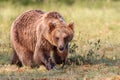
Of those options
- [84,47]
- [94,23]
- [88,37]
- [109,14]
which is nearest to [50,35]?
[84,47]

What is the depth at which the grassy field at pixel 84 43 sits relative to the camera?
855 centimetres

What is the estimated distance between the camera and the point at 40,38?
30.0 ft

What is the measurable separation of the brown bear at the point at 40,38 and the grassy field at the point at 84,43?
0.71ft

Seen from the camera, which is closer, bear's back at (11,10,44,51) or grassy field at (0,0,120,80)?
grassy field at (0,0,120,80)

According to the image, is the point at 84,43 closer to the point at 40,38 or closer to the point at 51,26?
the point at 40,38

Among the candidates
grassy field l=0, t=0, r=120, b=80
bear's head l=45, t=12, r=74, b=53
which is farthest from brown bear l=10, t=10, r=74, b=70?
grassy field l=0, t=0, r=120, b=80

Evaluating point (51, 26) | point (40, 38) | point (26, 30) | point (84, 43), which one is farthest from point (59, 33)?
point (84, 43)

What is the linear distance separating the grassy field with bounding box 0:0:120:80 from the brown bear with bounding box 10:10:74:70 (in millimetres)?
217

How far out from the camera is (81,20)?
17.3 meters

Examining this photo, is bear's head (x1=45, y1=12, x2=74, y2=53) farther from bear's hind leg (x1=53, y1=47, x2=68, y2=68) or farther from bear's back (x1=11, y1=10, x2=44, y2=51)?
bear's back (x1=11, y1=10, x2=44, y2=51)

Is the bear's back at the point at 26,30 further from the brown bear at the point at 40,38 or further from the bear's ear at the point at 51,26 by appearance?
the bear's ear at the point at 51,26

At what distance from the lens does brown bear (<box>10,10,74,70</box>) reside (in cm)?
893

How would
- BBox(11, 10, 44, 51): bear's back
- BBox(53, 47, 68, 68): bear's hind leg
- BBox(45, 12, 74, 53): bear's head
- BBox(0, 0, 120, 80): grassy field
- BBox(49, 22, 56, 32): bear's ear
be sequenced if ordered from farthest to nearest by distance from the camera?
BBox(11, 10, 44, 51): bear's back → BBox(53, 47, 68, 68): bear's hind leg → BBox(49, 22, 56, 32): bear's ear → BBox(45, 12, 74, 53): bear's head → BBox(0, 0, 120, 80): grassy field

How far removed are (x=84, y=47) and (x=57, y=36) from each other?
100 inches
